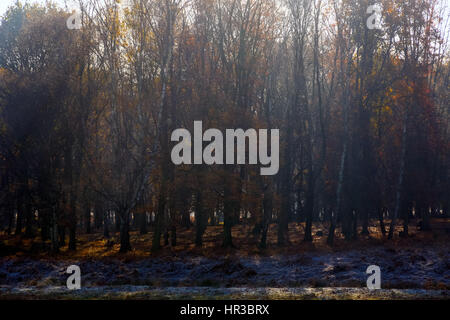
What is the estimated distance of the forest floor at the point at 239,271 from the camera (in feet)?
54.3

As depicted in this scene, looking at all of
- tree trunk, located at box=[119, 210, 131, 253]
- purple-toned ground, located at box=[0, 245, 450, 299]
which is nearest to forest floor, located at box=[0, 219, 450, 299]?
purple-toned ground, located at box=[0, 245, 450, 299]

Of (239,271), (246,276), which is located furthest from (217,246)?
(246,276)

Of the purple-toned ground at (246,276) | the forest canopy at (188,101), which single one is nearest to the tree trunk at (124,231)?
the forest canopy at (188,101)

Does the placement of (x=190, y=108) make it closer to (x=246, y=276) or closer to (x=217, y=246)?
(x=217, y=246)

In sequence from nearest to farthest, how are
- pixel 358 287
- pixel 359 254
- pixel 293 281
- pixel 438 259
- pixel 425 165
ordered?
pixel 358 287, pixel 293 281, pixel 438 259, pixel 359 254, pixel 425 165

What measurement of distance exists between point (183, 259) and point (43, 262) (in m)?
7.14

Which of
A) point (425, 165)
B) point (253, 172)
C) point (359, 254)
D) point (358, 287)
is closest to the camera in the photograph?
point (358, 287)

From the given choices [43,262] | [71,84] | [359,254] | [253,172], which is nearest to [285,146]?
[253,172]

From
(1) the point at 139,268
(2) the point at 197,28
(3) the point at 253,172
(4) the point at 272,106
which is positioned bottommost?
(1) the point at 139,268

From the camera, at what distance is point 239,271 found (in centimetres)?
2214

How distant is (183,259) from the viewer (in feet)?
83.0

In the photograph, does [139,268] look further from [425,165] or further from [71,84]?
[425,165]

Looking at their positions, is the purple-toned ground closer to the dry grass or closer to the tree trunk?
the dry grass

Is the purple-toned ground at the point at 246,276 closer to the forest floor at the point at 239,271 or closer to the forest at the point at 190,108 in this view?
the forest floor at the point at 239,271
